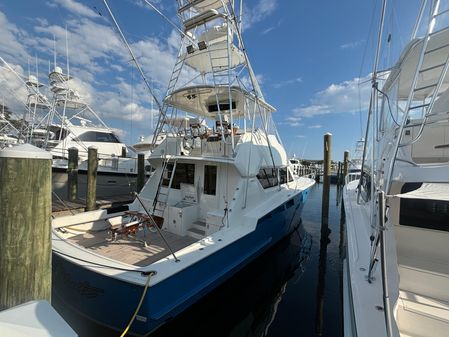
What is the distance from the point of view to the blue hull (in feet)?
10.2

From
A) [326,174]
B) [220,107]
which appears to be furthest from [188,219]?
[326,174]

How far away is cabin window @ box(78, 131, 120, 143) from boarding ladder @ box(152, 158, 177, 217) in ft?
29.4

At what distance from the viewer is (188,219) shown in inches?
224

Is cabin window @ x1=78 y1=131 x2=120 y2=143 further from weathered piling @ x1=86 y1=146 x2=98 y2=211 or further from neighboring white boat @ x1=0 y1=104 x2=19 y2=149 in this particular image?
neighboring white boat @ x1=0 y1=104 x2=19 y2=149

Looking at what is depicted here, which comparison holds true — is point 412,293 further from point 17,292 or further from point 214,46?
point 214,46

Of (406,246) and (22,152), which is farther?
(406,246)

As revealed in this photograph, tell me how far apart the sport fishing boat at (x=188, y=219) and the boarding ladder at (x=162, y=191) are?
3 centimetres

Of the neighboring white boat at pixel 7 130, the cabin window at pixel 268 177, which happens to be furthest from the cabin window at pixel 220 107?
the neighboring white boat at pixel 7 130

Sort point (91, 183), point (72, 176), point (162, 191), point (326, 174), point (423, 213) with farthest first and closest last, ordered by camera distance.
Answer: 1. point (72, 176)
2. point (326, 174)
3. point (91, 183)
4. point (162, 191)
5. point (423, 213)

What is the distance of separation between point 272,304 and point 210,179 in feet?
9.66

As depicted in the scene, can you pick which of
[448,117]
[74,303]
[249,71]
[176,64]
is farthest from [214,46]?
[74,303]

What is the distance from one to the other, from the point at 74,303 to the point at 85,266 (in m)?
0.87

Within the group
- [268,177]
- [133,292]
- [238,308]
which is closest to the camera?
[133,292]

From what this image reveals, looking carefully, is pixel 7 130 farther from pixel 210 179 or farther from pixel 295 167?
pixel 295 167
